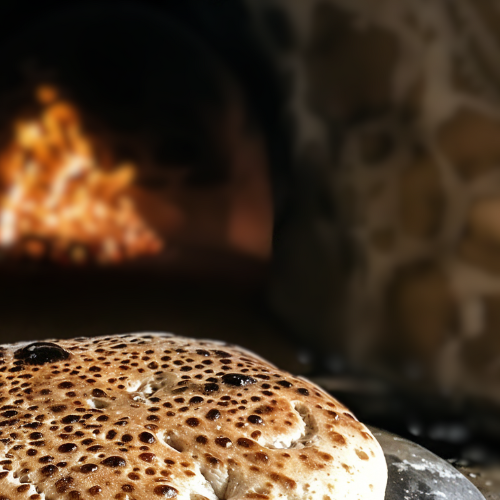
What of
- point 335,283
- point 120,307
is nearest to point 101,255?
point 120,307

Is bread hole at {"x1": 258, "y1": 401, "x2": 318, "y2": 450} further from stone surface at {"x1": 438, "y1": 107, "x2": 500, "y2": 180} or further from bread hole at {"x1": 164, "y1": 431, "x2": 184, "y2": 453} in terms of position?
stone surface at {"x1": 438, "y1": 107, "x2": 500, "y2": 180}

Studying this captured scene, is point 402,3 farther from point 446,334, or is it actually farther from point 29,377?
point 29,377

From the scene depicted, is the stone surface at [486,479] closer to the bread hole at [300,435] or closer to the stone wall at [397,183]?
the bread hole at [300,435]

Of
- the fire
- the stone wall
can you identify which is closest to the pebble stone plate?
the stone wall

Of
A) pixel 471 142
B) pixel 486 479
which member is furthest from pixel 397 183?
pixel 486 479

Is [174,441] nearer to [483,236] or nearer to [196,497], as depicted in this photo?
[196,497]

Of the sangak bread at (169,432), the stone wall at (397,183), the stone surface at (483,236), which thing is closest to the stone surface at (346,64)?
the stone wall at (397,183)

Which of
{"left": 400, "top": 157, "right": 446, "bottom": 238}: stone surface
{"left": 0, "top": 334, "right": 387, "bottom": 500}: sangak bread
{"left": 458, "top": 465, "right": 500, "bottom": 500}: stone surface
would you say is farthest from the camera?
{"left": 400, "top": 157, "right": 446, "bottom": 238}: stone surface
